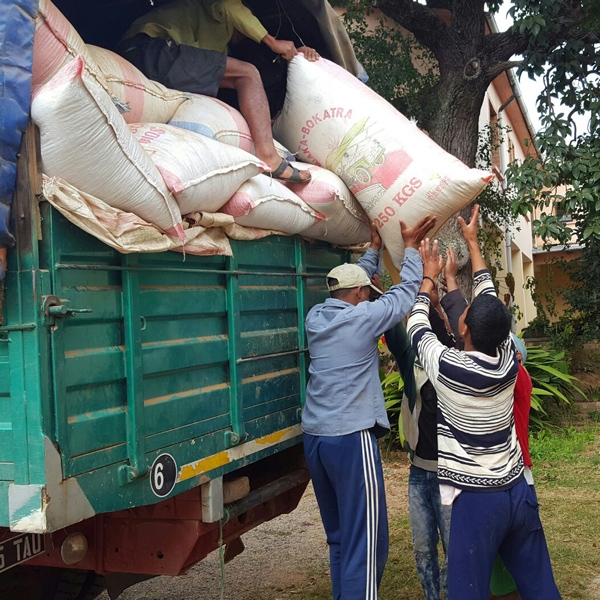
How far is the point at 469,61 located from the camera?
7.39 m

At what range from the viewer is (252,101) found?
11.2 feet

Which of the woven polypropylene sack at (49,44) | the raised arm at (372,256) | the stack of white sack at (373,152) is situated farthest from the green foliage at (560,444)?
the woven polypropylene sack at (49,44)

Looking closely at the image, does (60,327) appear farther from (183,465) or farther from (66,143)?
(183,465)

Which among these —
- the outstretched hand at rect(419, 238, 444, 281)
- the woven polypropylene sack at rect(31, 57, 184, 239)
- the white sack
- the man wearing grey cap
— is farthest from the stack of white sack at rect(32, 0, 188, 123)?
the outstretched hand at rect(419, 238, 444, 281)

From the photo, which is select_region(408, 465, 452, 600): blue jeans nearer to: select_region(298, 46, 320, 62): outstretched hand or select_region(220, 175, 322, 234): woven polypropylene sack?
select_region(220, 175, 322, 234): woven polypropylene sack

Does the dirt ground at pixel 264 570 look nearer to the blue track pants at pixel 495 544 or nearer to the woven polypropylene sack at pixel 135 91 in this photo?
→ the blue track pants at pixel 495 544

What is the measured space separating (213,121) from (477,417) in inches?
61.9

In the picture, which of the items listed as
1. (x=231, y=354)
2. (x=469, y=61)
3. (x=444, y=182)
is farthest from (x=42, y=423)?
(x=469, y=61)

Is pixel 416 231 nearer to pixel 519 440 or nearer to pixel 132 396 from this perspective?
pixel 519 440

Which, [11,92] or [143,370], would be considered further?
[143,370]

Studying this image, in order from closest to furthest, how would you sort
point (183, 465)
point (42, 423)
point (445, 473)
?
point (42, 423) < point (183, 465) < point (445, 473)

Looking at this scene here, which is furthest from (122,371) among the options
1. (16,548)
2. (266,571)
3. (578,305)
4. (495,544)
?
(578,305)

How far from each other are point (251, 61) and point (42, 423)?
249 cm

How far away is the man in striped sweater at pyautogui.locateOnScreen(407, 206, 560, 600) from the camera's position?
2.63 meters
